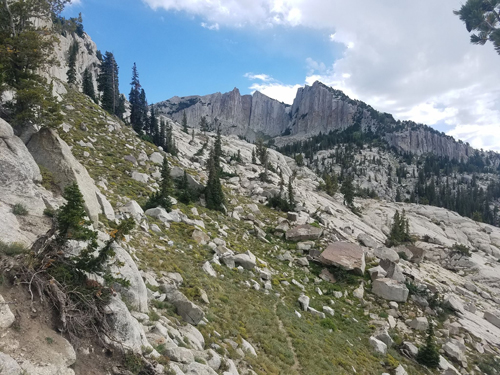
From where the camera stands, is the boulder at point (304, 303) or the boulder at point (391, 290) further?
the boulder at point (391, 290)

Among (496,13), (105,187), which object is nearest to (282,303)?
(105,187)

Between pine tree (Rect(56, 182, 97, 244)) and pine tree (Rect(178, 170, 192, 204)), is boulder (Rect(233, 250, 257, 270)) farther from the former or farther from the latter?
pine tree (Rect(56, 182, 97, 244))

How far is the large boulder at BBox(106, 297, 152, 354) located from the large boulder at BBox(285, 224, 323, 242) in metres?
29.6

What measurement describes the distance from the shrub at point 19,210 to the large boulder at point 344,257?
27487 mm

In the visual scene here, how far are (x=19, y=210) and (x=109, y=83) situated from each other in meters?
76.8

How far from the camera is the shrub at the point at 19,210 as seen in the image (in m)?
9.94

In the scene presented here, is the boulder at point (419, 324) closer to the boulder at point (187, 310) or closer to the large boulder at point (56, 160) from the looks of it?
the boulder at point (187, 310)

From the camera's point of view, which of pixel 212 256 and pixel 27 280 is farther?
pixel 212 256

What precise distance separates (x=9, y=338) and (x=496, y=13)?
2386cm

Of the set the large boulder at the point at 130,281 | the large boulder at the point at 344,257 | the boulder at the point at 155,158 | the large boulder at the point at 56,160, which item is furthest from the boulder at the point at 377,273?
the boulder at the point at 155,158

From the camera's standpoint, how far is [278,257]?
1167 inches

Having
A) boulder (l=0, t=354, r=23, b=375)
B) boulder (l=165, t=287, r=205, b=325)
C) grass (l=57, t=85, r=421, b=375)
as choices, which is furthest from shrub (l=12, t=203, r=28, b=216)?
boulder (l=0, t=354, r=23, b=375)

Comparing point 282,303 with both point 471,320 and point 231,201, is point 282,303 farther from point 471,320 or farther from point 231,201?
point 231,201

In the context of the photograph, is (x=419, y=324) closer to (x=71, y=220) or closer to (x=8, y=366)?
(x=71, y=220)
